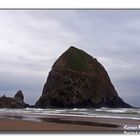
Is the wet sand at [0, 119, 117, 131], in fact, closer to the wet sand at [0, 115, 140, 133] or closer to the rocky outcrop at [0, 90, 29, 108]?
the wet sand at [0, 115, 140, 133]

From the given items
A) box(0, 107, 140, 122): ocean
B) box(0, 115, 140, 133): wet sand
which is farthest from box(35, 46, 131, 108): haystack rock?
box(0, 115, 140, 133): wet sand

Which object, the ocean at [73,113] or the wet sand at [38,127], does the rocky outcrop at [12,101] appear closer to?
the ocean at [73,113]

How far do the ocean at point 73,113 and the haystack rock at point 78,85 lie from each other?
0.15ft

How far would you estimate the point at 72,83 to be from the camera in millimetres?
9008

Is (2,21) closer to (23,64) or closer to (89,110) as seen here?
(23,64)

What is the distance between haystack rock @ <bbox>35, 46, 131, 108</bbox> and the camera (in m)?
8.92

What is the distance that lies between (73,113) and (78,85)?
289 millimetres

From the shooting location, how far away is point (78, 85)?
29.6 ft

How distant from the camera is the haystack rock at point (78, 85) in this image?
8.92 m

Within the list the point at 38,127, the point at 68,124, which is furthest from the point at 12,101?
the point at 68,124

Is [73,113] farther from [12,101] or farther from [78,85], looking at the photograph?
[12,101]

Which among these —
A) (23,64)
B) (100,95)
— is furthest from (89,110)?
(23,64)

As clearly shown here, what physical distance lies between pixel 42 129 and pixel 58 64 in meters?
0.67

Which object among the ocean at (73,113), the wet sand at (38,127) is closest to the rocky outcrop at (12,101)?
the ocean at (73,113)
